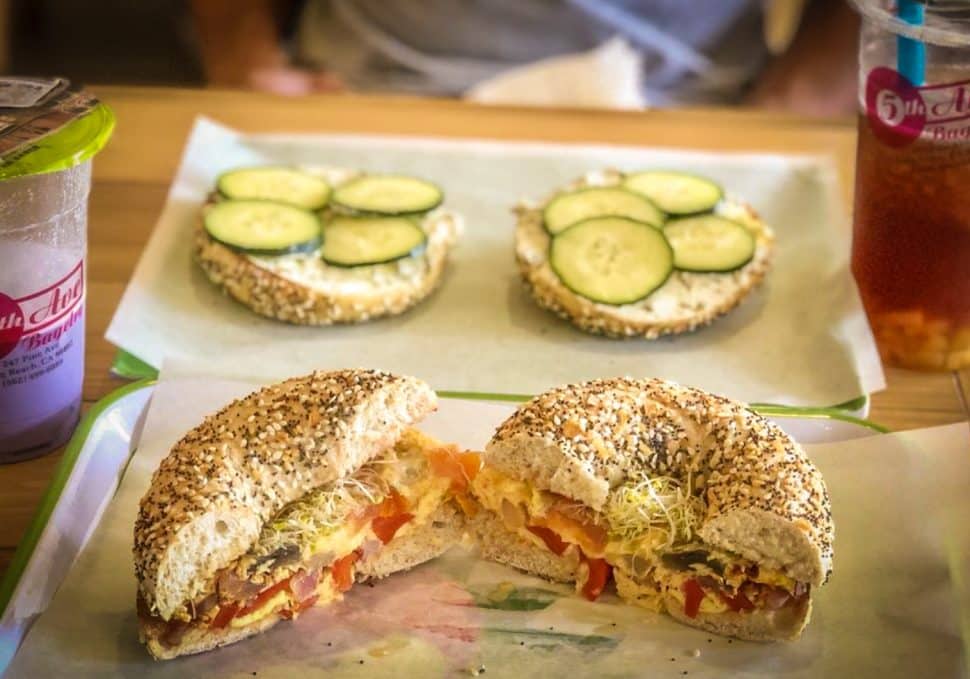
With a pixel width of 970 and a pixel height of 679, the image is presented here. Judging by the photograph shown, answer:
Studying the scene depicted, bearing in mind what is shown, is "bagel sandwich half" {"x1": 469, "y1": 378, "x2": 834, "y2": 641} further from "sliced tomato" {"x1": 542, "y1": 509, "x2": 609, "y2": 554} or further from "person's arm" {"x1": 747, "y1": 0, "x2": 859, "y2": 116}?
"person's arm" {"x1": 747, "y1": 0, "x2": 859, "y2": 116}

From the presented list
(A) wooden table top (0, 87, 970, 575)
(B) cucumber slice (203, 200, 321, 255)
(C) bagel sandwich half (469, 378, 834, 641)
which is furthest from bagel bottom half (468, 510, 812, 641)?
(A) wooden table top (0, 87, 970, 575)

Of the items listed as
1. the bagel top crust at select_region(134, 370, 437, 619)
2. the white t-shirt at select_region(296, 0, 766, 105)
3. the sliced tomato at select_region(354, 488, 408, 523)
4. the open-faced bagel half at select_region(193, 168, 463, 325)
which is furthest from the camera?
the white t-shirt at select_region(296, 0, 766, 105)

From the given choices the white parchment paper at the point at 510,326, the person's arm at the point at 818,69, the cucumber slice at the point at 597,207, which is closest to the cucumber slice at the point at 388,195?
the white parchment paper at the point at 510,326

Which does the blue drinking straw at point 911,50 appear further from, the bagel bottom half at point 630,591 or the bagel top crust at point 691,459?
the bagel bottom half at point 630,591

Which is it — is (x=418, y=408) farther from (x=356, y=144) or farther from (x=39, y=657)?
(x=356, y=144)

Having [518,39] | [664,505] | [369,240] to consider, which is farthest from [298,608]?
[518,39]

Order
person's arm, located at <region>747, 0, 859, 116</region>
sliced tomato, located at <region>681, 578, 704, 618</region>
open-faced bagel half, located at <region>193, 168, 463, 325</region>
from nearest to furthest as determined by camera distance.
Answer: sliced tomato, located at <region>681, 578, 704, 618</region>
open-faced bagel half, located at <region>193, 168, 463, 325</region>
person's arm, located at <region>747, 0, 859, 116</region>

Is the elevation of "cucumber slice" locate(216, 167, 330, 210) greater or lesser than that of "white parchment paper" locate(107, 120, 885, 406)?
greater
